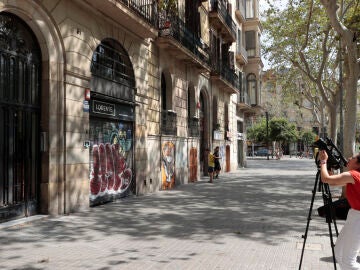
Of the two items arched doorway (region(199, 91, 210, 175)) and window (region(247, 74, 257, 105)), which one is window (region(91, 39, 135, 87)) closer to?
arched doorway (region(199, 91, 210, 175))

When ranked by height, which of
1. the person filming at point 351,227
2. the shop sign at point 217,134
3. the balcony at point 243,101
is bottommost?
the person filming at point 351,227

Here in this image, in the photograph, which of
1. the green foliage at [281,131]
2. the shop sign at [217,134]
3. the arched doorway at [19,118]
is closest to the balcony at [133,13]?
the arched doorway at [19,118]

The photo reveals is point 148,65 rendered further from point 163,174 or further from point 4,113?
point 4,113

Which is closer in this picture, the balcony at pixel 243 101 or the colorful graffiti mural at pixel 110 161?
the colorful graffiti mural at pixel 110 161

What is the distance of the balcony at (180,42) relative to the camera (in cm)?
1559

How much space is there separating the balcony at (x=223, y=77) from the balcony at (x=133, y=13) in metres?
8.27

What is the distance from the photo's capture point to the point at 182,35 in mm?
17266

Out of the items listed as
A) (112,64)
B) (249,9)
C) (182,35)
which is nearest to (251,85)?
(249,9)

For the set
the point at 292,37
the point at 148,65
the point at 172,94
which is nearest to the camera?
the point at 148,65

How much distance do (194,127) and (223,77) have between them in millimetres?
5474

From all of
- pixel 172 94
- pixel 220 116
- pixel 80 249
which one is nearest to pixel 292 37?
pixel 220 116

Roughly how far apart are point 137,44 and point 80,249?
894cm

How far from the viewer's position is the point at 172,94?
17.2 m

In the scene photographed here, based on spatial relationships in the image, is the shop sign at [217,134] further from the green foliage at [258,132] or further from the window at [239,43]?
the green foliage at [258,132]
